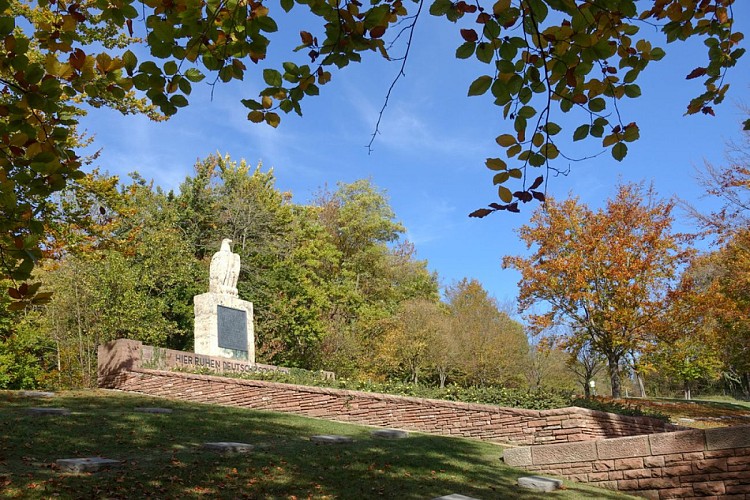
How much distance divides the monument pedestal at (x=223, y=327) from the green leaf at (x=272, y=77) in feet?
51.8

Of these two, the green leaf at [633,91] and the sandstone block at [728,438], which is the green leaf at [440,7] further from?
the sandstone block at [728,438]

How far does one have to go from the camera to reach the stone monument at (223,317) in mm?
18312

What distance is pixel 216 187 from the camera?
31234 millimetres

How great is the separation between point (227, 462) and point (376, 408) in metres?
6.86

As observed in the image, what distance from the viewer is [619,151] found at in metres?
3.49

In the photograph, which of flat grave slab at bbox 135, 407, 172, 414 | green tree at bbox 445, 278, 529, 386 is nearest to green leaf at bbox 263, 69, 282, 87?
flat grave slab at bbox 135, 407, 172, 414

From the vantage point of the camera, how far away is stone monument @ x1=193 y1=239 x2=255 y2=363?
18312 mm

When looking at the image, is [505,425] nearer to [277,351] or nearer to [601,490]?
[601,490]

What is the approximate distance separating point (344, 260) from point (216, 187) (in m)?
8.95

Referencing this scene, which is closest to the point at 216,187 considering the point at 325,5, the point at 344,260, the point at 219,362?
the point at 344,260

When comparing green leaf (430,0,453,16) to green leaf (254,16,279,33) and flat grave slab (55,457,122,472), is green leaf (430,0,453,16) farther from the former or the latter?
flat grave slab (55,457,122,472)

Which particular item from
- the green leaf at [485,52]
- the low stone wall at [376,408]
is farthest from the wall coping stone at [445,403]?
the green leaf at [485,52]

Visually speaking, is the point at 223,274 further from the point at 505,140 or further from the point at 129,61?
the point at 505,140

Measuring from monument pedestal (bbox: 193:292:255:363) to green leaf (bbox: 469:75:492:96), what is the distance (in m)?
16.5
